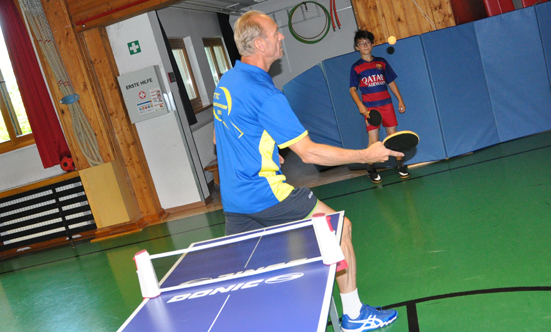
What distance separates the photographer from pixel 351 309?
7.97 feet

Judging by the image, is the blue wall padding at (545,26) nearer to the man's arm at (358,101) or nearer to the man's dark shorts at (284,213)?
the man's arm at (358,101)

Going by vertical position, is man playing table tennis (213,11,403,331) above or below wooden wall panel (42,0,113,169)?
below

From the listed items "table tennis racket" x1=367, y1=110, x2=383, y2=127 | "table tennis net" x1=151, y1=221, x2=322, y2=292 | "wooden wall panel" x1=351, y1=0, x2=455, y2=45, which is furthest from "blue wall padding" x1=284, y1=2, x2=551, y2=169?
"table tennis net" x1=151, y1=221, x2=322, y2=292

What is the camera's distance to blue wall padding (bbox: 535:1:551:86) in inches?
207

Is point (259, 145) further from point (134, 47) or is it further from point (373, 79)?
point (134, 47)

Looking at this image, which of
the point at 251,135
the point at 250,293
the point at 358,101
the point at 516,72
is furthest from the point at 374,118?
the point at 516,72

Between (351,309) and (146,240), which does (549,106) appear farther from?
(146,240)

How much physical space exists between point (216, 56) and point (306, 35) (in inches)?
108

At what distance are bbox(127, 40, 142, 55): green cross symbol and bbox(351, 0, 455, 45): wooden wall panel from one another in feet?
9.78

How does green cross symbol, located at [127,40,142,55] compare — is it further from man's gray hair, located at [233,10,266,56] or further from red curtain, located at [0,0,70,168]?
man's gray hair, located at [233,10,266,56]

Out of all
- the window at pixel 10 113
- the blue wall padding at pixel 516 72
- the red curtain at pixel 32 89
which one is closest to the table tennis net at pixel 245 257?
the blue wall padding at pixel 516 72

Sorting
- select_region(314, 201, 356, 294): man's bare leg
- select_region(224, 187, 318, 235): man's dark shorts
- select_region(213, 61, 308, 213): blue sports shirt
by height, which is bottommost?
select_region(314, 201, 356, 294): man's bare leg

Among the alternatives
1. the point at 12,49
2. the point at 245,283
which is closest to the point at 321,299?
the point at 245,283

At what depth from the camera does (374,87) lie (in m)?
5.14
